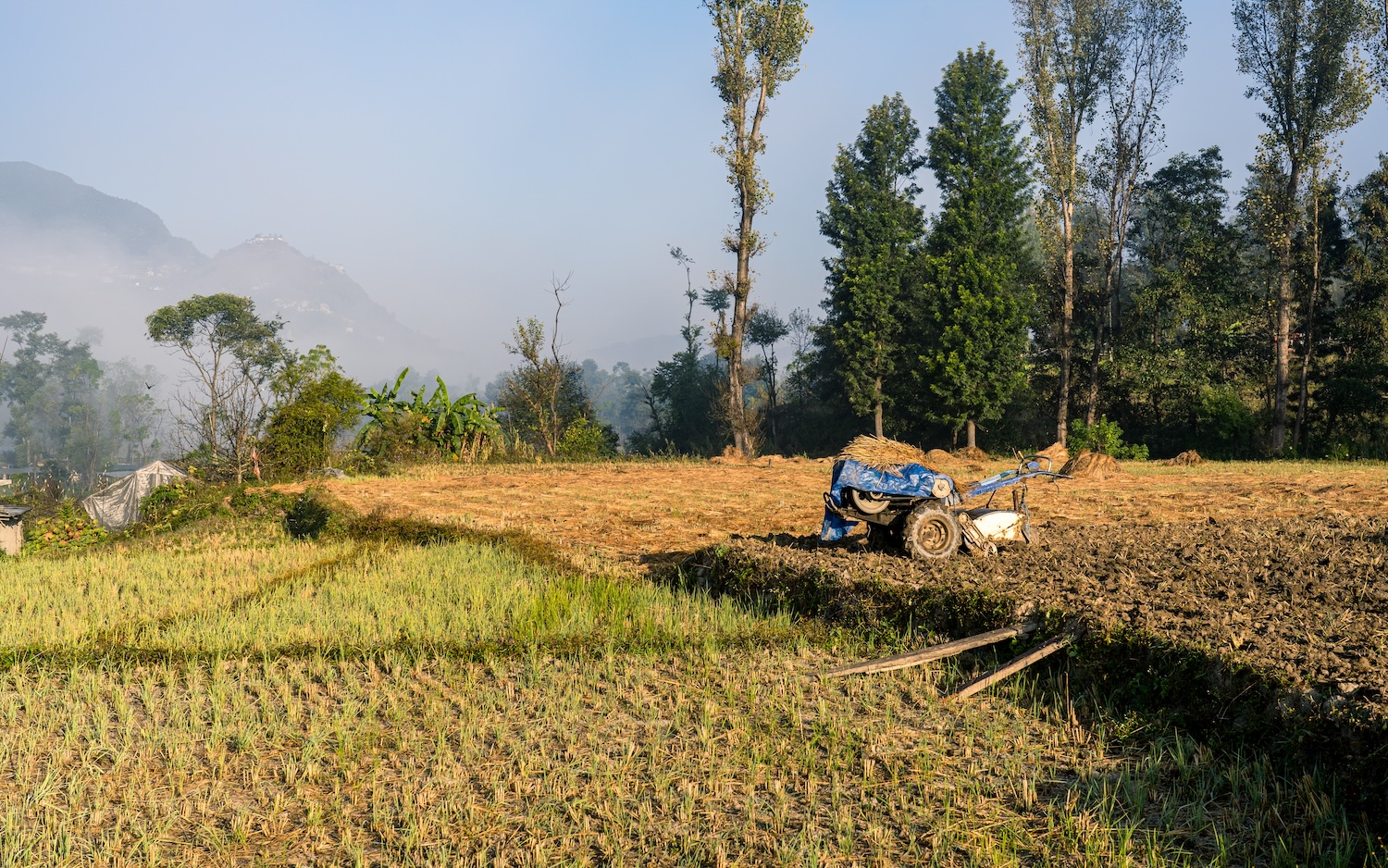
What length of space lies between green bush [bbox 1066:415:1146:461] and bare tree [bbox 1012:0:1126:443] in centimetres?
88

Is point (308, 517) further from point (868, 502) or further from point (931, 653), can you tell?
point (931, 653)

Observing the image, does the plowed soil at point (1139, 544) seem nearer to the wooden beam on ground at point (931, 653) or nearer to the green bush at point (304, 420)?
the wooden beam on ground at point (931, 653)

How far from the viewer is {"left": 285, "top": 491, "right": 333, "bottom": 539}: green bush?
11852 mm

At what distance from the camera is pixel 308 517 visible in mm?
12406

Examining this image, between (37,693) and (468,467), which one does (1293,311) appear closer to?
(468,467)

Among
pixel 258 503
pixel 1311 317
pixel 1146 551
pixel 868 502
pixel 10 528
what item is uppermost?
pixel 1311 317

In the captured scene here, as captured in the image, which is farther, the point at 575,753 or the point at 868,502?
the point at 868,502

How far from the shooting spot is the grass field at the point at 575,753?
343 centimetres

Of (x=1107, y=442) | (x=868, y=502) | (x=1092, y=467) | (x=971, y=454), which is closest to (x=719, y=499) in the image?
(x=868, y=502)

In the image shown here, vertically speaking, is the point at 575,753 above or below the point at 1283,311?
below

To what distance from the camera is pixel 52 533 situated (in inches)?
504

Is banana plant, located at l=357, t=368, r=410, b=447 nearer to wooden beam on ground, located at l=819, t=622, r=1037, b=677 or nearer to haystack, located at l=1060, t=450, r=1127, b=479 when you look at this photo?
haystack, located at l=1060, t=450, r=1127, b=479

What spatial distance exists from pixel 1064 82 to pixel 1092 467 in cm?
1416

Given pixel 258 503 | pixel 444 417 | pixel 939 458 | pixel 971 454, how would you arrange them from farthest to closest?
1. pixel 971 454
2. pixel 444 417
3. pixel 939 458
4. pixel 258 503
